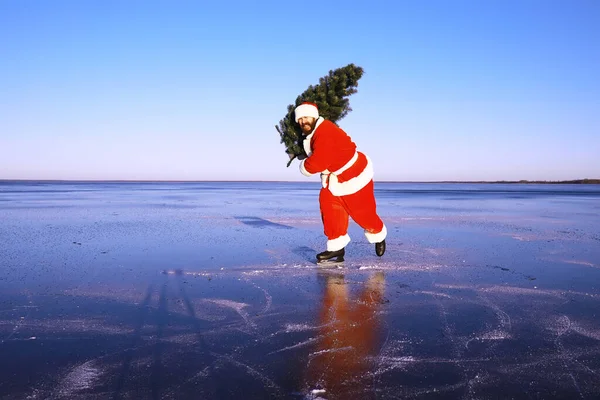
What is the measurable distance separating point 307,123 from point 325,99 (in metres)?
0.63

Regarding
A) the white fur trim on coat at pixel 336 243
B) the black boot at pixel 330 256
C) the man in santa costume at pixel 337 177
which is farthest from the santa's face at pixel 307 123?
the black boot at pixel 330 256

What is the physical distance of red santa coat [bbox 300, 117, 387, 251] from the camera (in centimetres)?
603

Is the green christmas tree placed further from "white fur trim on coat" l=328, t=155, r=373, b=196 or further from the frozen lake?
the frozen lake

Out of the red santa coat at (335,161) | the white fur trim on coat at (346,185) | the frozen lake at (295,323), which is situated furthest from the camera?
the white fur trim on coat at (346,185)

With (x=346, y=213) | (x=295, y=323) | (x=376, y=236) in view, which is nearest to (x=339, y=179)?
(x=346, y=213)

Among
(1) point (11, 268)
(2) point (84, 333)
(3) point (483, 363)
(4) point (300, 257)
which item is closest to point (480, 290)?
(3) point (483, 363)

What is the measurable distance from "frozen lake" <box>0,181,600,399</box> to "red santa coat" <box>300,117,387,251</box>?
464 mm

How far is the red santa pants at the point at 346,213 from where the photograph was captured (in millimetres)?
6324

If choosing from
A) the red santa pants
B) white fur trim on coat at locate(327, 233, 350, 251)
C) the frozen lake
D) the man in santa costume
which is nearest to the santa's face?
the man in santa costume

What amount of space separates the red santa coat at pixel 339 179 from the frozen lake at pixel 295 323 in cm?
46

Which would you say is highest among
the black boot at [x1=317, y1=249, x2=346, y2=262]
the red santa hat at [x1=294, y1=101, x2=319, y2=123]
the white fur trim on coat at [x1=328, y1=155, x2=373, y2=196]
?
the red santa hat at [x1=294, y1=101, x2=319, y2=123]

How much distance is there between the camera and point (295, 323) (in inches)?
143

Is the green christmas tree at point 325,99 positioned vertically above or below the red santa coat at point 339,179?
above

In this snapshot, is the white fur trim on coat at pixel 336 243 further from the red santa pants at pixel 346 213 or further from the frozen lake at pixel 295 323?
the frozen lake at pixel 295 323
